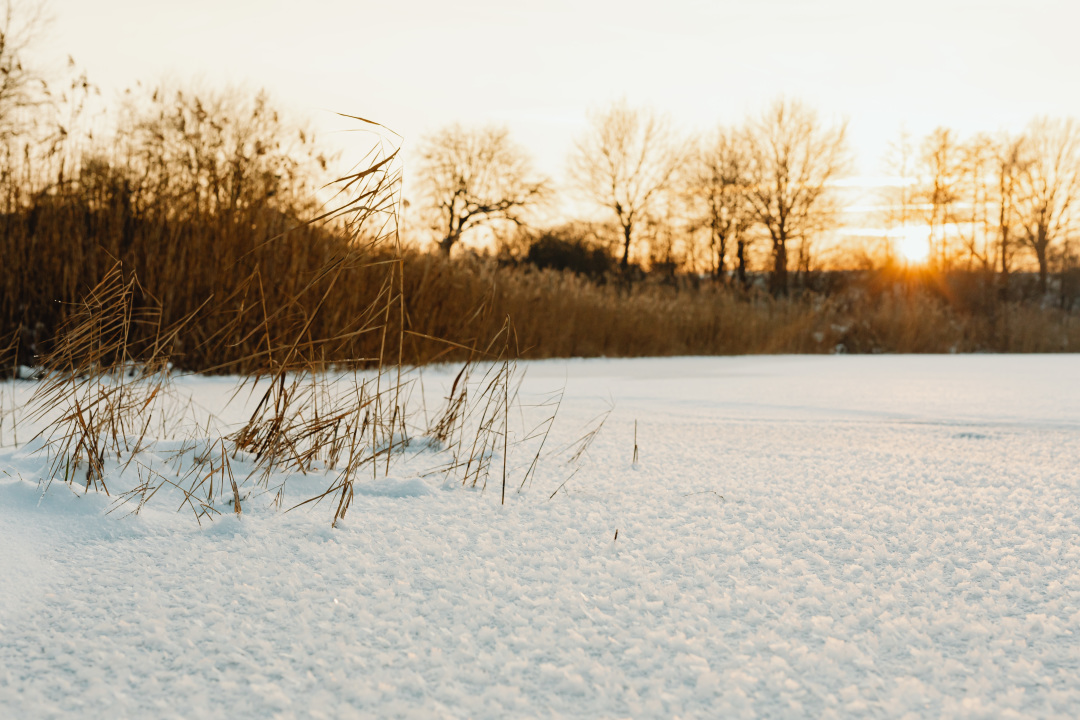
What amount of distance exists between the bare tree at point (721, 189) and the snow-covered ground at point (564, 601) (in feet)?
57.0

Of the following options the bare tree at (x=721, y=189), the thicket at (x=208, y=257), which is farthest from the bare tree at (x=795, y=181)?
the thicket at (x=208, y=257)

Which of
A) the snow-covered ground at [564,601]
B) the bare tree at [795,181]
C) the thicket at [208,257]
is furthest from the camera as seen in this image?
the bare tree at [795,181]

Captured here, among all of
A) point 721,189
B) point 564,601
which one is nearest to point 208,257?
point 564,601

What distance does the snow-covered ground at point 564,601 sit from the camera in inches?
19.8

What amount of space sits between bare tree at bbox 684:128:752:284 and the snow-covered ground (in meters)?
17.4

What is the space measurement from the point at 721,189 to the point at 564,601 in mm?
18161

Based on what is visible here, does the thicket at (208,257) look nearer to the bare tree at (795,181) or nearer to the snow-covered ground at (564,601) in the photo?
the snow-covered ground at (564,601)

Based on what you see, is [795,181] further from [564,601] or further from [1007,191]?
[564,601]

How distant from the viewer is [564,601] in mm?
674

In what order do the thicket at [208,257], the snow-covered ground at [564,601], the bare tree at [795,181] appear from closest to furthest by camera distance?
the snow-covered ground at [564,601] < the thicket at [208,257] < the bare tree at [795,181]

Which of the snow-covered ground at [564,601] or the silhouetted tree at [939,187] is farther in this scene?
the silhouetted tree at [939,187]

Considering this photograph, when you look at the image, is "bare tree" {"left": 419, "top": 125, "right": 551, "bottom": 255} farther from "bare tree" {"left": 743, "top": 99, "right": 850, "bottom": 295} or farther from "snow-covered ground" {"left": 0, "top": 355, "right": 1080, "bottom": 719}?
"snow-covered ground" {"left": 0, "top": 355, "right": 1080, "bottom": 719}

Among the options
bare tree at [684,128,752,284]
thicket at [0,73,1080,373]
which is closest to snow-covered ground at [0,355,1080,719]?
thicket at [0,73,1080,373]

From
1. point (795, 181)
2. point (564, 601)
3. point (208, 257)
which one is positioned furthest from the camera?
point (795, 181)
